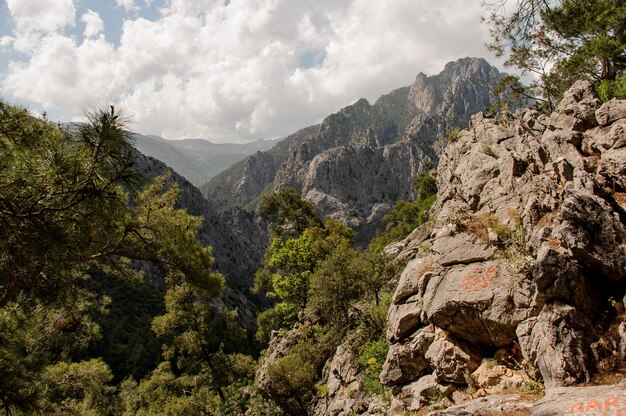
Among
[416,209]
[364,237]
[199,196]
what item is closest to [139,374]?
[416,209]

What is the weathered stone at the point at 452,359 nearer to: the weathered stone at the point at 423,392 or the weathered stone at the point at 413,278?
the weathered stone at the point at 423,392

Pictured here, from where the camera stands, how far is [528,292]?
28.2 feet

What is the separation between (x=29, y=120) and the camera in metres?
7.64

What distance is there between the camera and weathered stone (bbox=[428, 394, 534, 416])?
6.43 metres

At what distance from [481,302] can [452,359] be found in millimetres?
1742

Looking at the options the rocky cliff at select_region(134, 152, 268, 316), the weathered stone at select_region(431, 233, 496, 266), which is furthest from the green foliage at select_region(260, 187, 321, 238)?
the rocky cliff at select_region(134, 152, 268, 316)

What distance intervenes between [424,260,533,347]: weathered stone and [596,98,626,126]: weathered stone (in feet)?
22.4

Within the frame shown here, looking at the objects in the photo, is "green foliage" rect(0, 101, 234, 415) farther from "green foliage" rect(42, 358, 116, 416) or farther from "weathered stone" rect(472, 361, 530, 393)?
"weathered stone" rect(472, 361, 530, 393)

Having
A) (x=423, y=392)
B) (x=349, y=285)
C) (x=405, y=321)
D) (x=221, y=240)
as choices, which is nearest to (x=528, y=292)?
(x=423, y=392)

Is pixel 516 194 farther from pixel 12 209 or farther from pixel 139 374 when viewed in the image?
pixel 139 374

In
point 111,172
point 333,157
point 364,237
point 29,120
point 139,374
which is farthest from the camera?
point 333,157

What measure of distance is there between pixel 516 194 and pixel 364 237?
5464 inches

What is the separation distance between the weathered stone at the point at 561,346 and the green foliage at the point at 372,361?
23.5 ft

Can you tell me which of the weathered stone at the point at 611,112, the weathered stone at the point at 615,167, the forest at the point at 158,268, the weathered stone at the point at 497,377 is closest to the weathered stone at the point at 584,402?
the weathered stone at the point at 497,377
